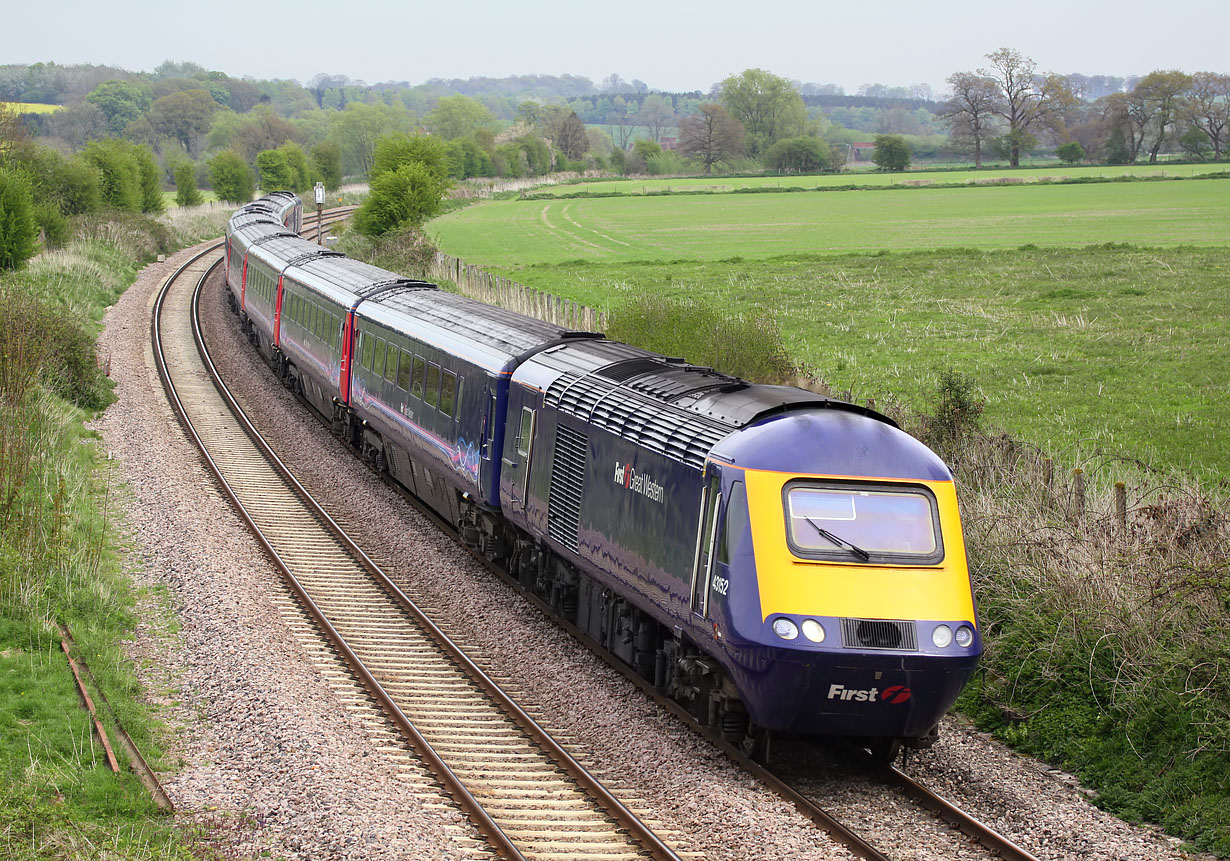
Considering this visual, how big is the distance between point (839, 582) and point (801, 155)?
140552mm

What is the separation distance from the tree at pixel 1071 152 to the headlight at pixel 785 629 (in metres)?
139

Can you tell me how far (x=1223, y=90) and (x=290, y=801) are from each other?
143m

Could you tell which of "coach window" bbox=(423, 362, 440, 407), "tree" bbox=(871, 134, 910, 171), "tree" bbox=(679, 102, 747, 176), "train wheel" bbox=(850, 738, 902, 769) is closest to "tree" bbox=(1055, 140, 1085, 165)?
"tree" bbox=(871, 134, 910, 171)

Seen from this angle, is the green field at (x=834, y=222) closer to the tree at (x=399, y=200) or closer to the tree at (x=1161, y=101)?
the tree at (x=399, y=200)

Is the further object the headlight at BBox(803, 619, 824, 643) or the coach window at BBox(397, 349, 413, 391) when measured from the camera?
the coach window at BBox(397, 349, 413, 391)

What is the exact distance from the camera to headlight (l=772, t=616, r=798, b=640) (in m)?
8.69

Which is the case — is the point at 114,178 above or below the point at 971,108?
below

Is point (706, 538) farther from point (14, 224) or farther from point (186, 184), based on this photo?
point (186, 184)

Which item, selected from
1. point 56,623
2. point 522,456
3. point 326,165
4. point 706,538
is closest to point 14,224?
point 56,623

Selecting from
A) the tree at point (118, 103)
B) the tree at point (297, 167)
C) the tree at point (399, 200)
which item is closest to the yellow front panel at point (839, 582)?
the tree at point (399, 200)

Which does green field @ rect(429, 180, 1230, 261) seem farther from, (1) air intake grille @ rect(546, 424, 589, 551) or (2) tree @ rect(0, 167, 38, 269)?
(1) air intake grille @ rect(546, 424, 589, 551)

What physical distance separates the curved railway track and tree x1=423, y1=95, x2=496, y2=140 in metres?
152

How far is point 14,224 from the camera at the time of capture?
3388cm

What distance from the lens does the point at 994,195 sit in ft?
321
